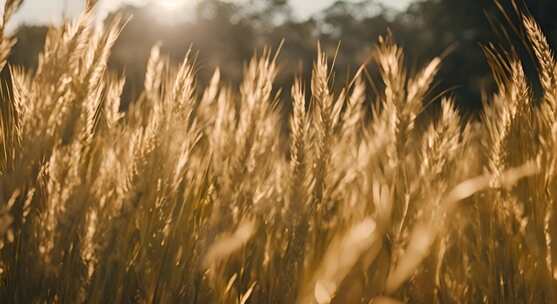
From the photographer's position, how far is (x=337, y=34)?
2688cm

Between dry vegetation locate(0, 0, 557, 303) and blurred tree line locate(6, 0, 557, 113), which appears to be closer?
dry vegetation locate(0, 0, 557, 303)

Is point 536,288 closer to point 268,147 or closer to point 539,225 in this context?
point 539,225

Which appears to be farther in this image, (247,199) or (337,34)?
(337,34)

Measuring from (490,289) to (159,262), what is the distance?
0.74 meters

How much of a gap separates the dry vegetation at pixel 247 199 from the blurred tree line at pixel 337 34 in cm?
569

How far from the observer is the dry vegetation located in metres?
1.13

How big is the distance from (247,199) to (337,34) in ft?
84.9

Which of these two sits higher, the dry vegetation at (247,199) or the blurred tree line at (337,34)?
the blurred tree line at (337,34)

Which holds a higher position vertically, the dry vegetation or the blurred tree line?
the blurred tree line

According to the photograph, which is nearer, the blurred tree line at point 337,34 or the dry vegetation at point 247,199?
the dry vegetation at point 247,199

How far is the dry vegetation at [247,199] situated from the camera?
3.71 ft

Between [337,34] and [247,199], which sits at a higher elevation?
[337,34]

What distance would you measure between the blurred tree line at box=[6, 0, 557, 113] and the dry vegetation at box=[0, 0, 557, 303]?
5.69m

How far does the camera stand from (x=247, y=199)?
1.54 m
